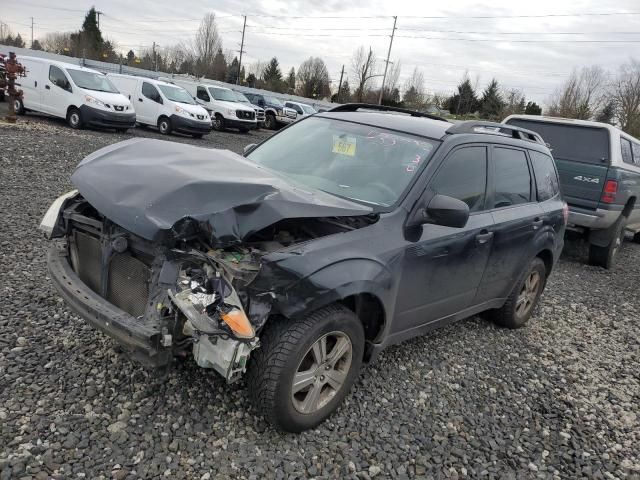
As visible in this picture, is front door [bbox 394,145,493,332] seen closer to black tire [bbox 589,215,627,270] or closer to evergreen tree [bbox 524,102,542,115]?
black tire [bbox 589,215,627,270]

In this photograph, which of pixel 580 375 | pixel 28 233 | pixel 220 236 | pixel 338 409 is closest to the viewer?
pixel 220 236

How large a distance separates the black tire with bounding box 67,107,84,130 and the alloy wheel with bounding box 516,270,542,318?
44.5ft

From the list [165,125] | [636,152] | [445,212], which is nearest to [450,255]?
[445,212]

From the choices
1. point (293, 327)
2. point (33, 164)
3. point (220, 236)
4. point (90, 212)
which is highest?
point (220, 236)

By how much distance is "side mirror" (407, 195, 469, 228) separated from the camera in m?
3.03

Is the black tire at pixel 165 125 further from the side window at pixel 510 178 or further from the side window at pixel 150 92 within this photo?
the side window at pixel 510 178

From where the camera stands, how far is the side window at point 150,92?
17.0 meters

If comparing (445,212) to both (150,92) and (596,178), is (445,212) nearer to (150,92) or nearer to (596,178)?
(596,178)

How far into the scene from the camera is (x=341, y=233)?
2859 mm

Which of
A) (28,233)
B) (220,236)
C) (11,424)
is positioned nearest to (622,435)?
(220,236)

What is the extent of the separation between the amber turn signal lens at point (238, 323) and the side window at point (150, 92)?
16.3 m

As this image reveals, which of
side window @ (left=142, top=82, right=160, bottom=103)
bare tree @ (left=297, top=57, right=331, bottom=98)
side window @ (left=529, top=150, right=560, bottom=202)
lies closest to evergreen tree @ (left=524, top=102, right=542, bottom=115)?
bare tree @ (left=297, top=57, right=331, bottom=98)

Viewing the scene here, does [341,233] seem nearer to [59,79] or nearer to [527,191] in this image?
[527,191]

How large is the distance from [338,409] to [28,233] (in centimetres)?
404
